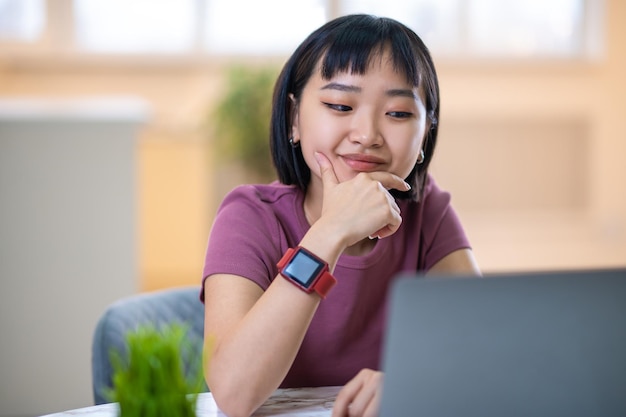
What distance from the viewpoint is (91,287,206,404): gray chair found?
4.66 ft

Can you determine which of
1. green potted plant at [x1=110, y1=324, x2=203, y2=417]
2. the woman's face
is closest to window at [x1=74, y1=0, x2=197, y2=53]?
the woman's face

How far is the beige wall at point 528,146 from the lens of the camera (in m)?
5.91

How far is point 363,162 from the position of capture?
1248mm

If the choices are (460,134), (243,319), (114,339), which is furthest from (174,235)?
(243,319)

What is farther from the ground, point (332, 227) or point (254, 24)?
point (254, 24)

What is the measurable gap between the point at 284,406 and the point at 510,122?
5.13 metres

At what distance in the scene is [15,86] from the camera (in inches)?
224

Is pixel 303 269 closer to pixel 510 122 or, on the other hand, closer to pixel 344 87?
pixel 344 87

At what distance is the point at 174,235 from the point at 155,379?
4.76 m

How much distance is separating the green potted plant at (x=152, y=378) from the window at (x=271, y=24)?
539 cm

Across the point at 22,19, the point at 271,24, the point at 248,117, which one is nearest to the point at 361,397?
the point at 248,117

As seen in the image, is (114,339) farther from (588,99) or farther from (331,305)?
(588,99)

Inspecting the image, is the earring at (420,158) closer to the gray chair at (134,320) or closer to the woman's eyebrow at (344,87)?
the woman's eyebrow at (344,87)

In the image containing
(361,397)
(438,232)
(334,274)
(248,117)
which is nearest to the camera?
(361,397)
